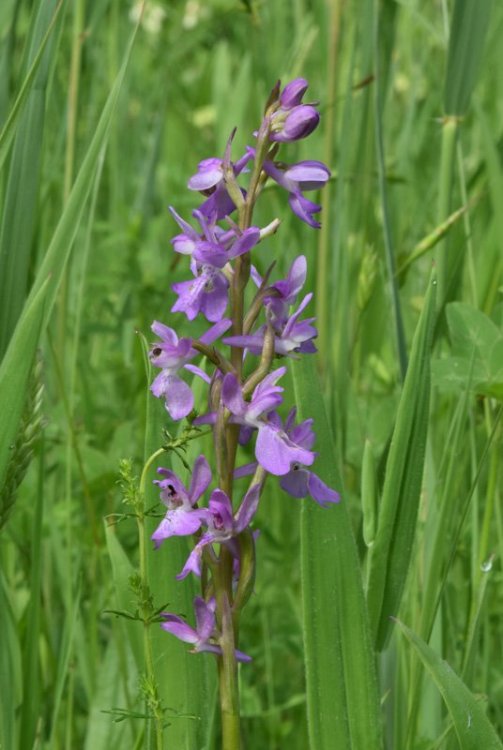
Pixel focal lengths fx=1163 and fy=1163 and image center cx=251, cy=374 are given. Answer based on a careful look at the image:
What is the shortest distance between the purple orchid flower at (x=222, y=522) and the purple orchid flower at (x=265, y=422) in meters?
0.04

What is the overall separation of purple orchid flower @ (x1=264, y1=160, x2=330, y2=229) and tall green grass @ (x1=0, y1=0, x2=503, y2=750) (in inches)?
5.8

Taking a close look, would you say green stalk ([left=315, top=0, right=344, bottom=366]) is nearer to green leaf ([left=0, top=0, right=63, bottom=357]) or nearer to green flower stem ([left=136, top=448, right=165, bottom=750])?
green leaf ([left=0, top=0, right=63, bottom=357])

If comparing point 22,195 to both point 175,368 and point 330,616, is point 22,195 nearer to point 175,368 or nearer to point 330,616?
point 175,368

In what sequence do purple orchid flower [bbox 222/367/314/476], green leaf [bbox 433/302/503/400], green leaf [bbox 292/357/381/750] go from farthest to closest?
green leaf [bbox 433/302/503/400] → green leaf [bbox 292/357/381/750] → purple orchid flower [bbox 222/367/314/476]

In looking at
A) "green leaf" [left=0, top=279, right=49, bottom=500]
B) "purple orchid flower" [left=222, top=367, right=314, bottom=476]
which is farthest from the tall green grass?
"purple orchid flower" [left=222, top=367, right=314, bottom=476]

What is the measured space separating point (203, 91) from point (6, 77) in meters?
2.67

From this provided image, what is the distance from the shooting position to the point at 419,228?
2.61m

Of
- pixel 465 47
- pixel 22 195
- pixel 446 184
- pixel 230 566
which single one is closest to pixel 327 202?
pixel 446 184

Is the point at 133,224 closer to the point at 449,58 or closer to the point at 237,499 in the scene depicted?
the point at 237,499

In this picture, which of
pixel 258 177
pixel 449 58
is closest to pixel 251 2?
pixel 449 58

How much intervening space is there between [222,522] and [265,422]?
0.09m

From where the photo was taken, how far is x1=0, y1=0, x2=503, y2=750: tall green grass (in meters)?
1.06

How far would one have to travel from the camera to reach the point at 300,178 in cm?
100

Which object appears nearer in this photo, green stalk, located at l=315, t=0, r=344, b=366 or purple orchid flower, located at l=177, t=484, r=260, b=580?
purple orchid flower, located at l=177, t=484, r=260, b=580
